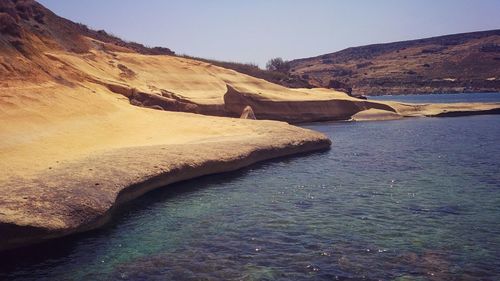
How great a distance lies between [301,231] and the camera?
10227 millimetres

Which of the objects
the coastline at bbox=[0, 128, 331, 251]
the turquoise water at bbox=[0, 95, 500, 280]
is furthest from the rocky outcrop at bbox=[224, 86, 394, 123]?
the turquoise water at bbox=[0, 95, 500, 280]

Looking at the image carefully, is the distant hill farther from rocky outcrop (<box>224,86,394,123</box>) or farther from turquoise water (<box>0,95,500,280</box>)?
turquoise water (<box>0,95,500,280</box>)

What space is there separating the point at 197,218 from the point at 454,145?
14.7 m

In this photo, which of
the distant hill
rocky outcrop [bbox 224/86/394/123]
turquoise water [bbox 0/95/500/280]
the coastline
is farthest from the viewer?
the distant hill

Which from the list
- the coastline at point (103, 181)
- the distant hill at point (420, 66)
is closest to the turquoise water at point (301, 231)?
the coastline at point (103, 181)

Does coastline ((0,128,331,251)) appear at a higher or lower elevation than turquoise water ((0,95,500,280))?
higher

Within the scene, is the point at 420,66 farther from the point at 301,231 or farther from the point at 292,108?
the point at 301,231

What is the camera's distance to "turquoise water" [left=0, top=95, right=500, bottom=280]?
27.3ft

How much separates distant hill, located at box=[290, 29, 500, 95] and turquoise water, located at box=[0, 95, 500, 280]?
226 feet

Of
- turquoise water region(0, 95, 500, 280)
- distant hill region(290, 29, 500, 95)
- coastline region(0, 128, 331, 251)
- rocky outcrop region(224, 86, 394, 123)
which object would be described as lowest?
turquoise water region(0, 95, 500, 280)

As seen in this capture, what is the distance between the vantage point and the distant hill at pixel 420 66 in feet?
341

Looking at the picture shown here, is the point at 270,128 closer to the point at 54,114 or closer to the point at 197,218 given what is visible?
the point at 54,114

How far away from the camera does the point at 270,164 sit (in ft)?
59.8

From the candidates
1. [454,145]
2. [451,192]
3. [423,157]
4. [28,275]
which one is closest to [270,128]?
[423,157]
